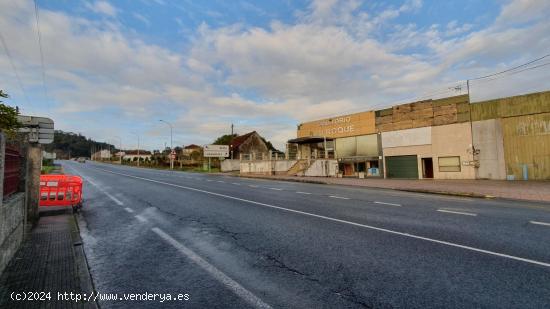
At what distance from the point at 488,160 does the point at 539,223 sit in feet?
65.4

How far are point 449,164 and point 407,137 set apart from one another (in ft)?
15.5

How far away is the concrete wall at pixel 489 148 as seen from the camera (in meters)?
23.8

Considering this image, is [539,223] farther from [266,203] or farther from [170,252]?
[170,252]

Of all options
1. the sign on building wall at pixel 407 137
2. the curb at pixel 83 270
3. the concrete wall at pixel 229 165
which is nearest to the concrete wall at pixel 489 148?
the sign on building wall at pixel 407 137

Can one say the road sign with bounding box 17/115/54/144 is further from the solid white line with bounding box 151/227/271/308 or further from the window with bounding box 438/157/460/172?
the window with bounding box 438/157/460/172

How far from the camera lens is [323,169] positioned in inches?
1337

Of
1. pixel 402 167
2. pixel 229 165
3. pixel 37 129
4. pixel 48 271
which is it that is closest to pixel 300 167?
pixel 402 167

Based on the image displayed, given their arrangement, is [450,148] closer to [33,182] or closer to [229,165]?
[33,182]

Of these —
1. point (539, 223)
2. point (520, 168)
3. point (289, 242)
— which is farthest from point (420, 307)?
point (520, 168)

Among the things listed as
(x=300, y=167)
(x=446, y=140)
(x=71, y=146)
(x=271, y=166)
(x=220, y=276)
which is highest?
(x=71, y=146)

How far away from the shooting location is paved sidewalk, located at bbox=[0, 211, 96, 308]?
3.40 m

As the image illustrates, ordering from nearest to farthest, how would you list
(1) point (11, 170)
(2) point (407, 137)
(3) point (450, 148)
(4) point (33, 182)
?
(1) point (11, 170)
(4) point (33, 182)
(3) point (450, 148)
(2) point (407, 137)

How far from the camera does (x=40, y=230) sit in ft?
22.8

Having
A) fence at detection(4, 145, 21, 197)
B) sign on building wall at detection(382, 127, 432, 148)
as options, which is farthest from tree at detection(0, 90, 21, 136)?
sign on building wall at detection(382, 127, 432, 148)
